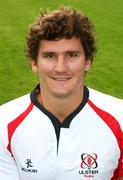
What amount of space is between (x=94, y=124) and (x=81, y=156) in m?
0.29

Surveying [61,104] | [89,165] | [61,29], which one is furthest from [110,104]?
[61,29]

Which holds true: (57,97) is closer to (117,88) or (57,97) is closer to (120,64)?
(117,88)

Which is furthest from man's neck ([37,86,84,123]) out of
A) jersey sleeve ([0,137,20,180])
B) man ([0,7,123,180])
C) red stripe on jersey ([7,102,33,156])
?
jersey sleeve ([0,137,20,180])

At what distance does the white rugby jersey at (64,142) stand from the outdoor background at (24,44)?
12.7 ft

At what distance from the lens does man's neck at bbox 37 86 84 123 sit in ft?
14.4

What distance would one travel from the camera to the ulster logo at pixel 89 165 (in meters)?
4.34

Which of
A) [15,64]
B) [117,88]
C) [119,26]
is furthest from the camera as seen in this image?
[119,26]

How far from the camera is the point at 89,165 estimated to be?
438cm

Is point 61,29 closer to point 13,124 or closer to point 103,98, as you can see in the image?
point 103,98

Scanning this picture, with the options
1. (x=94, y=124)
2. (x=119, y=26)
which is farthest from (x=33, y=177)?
(x=119, y=26)

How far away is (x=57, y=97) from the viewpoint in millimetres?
4285

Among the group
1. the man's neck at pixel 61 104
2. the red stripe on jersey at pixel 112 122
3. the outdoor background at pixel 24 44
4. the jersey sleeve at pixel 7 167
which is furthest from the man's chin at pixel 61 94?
the outdoor background at pixel 24 44

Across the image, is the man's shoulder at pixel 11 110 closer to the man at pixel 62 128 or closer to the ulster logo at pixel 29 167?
the man at pixel 62 128

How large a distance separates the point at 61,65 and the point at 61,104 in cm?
46
